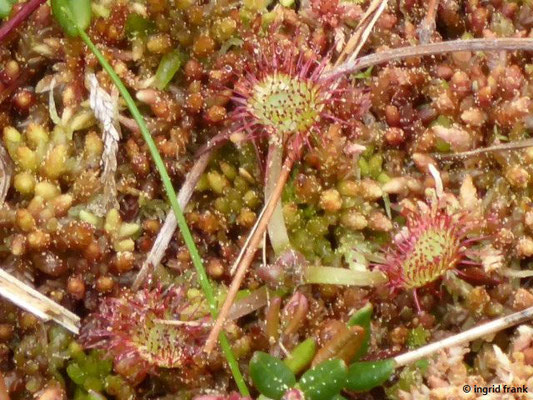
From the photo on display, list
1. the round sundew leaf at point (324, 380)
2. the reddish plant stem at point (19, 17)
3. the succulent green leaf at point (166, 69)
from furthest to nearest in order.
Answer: the succulent green leaf at point (166, 69) < the reddish plant stem at point (19, 17) < the round sundew leaf at point (324, 380)

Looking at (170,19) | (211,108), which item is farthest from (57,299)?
(170,19)

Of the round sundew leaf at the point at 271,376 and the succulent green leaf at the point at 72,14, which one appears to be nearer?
the round sundew leaf at the point at 271,376

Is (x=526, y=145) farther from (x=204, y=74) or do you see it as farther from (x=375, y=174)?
(x=204, y=74)

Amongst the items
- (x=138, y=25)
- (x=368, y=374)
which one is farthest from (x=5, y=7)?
(x=368, y=374)

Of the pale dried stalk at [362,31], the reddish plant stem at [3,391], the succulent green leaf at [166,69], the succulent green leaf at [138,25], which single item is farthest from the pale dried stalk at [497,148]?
the reddish plant stem at [3,391]

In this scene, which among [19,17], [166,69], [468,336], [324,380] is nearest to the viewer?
[324,380]

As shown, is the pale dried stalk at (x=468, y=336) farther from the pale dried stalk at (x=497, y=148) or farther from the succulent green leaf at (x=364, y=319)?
the pale dried stalk at (x=497, y=148)

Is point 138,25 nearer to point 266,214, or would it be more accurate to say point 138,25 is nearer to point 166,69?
point 166,69
